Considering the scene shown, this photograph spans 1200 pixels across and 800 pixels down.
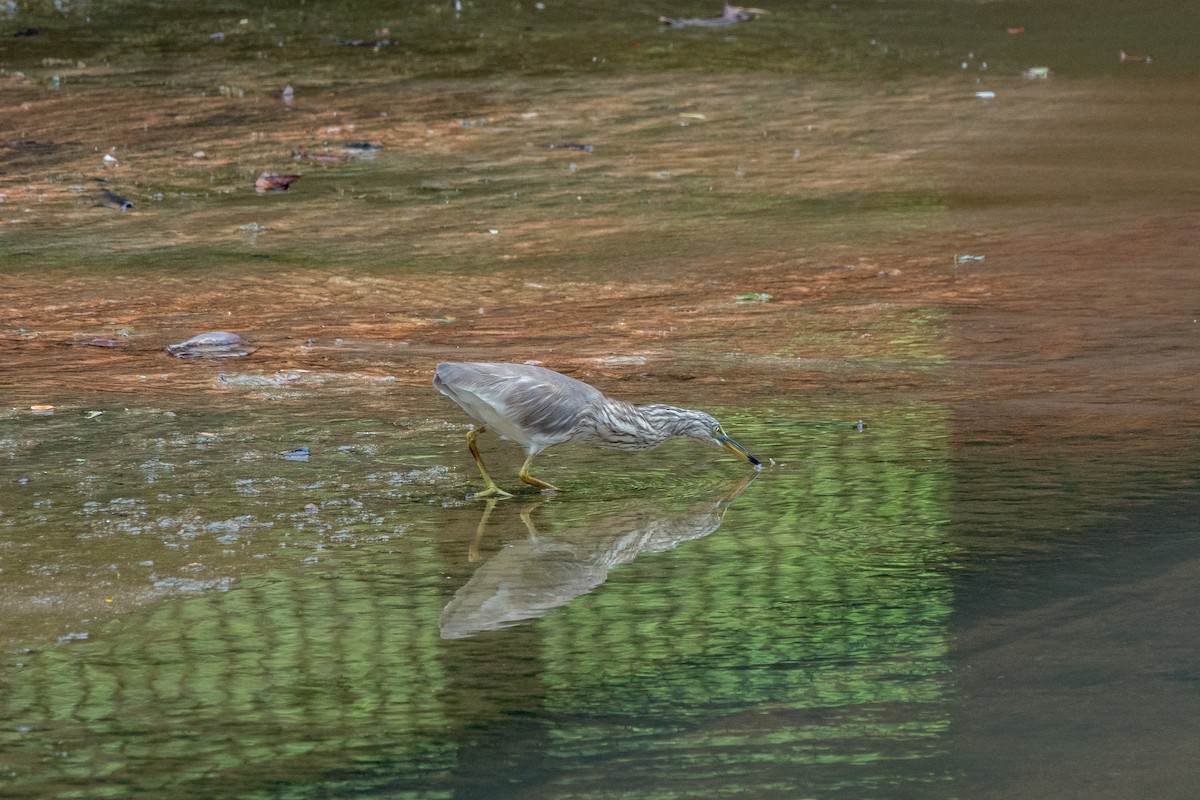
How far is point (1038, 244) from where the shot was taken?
27.3 ft

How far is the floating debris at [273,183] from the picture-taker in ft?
32.0

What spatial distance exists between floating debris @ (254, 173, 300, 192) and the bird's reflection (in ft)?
17.9

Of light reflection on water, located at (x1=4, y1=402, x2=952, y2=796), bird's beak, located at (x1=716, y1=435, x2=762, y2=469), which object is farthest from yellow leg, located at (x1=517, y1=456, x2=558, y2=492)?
bird's beak, located at (x1=716, y1=435, x2=762, y2=469)

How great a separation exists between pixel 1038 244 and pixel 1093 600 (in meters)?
4.76

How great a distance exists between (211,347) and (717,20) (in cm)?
1040

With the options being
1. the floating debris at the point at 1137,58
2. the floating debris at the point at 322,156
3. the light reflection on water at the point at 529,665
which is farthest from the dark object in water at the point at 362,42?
the light reflection on water at the point at 529,665

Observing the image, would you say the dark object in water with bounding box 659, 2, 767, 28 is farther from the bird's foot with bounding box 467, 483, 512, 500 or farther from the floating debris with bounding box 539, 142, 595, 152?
the bird's foot with bounding box 467, 483, 512, 500

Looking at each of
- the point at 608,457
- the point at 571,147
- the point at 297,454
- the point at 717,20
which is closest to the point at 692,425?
the point at 608,457

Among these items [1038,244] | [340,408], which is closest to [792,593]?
[340,408]

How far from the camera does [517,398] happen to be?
4805mm

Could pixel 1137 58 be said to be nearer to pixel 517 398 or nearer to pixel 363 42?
pixel 363 42

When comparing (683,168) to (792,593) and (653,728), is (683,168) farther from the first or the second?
(653,728)

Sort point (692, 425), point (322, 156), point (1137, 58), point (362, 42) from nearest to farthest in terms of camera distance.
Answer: point (692, 425)
point (322, 156)
point (1137, 58)
point (362, 42)

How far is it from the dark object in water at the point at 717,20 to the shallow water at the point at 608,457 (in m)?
3.64
